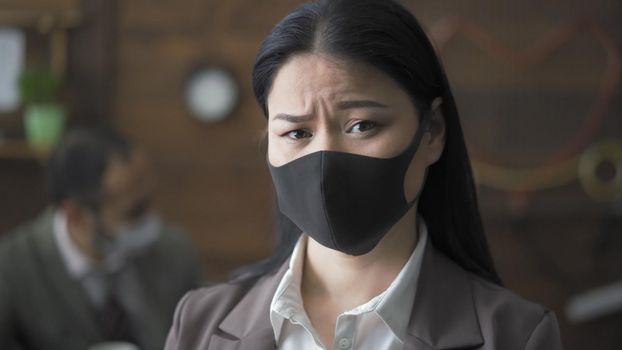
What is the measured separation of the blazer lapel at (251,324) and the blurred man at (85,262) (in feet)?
5.12

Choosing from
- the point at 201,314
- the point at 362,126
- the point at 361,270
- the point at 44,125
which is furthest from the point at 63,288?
the point at 362,126

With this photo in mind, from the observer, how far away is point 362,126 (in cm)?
128

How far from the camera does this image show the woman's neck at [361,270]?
136 cm

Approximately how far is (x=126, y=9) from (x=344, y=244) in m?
2.92

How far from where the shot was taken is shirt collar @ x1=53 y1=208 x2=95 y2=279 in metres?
2.99

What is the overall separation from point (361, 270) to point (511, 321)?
21 centimetres

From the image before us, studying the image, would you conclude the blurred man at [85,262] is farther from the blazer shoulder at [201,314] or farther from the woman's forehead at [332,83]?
the woman's forehead at [332,83]

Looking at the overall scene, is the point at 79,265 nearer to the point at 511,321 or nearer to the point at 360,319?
the point at 360,319

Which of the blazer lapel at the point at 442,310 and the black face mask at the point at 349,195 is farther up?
the black face mask at the point at 349,195

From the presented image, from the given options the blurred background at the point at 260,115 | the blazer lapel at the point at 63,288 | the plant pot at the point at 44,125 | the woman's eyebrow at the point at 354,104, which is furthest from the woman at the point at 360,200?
the plant pot at the point at 44,125

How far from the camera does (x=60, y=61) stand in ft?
13.1

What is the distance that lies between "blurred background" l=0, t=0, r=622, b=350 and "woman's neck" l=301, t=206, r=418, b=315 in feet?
8.07

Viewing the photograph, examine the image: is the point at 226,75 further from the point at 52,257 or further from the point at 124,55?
the point at 52,257

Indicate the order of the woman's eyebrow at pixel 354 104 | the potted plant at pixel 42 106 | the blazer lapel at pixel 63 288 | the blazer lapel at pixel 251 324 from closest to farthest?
the woman's eyebrow at pixel 354 104, the blazer lapel at pixel 251 324, the blazer lapel at pixel 63 288, the potted plant at pixel 42 106
